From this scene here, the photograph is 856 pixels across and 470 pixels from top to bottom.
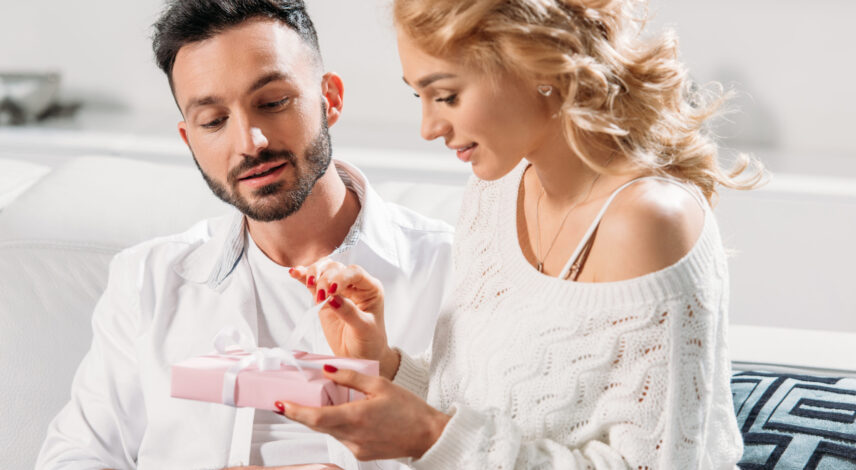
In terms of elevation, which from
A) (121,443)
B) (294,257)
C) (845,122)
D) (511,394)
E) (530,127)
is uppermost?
(845,122)

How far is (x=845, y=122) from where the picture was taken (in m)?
2.46

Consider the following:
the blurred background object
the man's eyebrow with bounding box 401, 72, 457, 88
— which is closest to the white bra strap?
the man's eyebrow with bounding box 401, 72, 457, 88

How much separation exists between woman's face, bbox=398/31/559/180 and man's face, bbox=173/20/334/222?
0.39m

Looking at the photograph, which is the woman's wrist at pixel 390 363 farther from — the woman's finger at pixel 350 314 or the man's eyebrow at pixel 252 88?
the man's eyebrow at pixel 252 88

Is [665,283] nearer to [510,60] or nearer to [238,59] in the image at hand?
[510,60]

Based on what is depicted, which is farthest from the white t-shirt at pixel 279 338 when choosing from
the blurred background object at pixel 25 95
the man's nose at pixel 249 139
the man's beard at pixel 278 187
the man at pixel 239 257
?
the blurred background object at pixel 25 95

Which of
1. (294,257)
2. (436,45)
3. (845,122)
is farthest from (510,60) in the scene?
(845,122)

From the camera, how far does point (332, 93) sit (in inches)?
59.5

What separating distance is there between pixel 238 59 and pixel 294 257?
33 cm

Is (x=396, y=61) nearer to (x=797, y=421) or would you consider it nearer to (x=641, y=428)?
(x=797, y=421)

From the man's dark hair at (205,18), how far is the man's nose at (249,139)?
160 millimetres

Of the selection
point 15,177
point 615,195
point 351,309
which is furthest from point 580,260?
point 15,177

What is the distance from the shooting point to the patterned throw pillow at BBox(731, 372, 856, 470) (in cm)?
130

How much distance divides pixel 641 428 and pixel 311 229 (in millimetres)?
693
